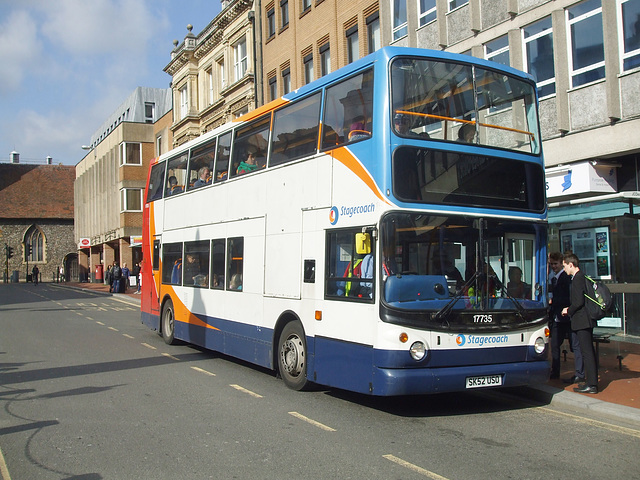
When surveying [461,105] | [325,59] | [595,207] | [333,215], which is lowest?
[333,215]

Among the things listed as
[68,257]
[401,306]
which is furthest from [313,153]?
[68,257]

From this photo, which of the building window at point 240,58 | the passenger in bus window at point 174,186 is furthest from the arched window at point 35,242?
the passenger in bus window at point 174,186

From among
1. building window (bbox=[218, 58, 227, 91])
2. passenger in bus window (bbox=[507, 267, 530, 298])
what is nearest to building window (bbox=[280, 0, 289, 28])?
building window (bbox=[218, 58, 227, 91])

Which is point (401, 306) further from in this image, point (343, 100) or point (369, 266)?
point (343, 100)

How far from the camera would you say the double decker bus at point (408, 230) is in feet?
25.8

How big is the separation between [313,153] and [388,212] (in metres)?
2.16

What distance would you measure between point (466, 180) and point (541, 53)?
33.1 ft

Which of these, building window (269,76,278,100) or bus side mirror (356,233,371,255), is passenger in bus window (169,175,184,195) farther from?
building window (269,76,278,100)

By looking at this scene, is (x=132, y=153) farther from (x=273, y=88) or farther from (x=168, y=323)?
(x=168, y=323)

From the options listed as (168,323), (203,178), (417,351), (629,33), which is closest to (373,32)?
(629,33)

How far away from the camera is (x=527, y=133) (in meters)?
9.23

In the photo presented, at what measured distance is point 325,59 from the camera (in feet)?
92.4

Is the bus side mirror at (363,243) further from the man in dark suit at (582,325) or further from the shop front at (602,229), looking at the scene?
the shop front at (602,229)

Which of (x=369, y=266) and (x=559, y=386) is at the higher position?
(x=369, y=266)
